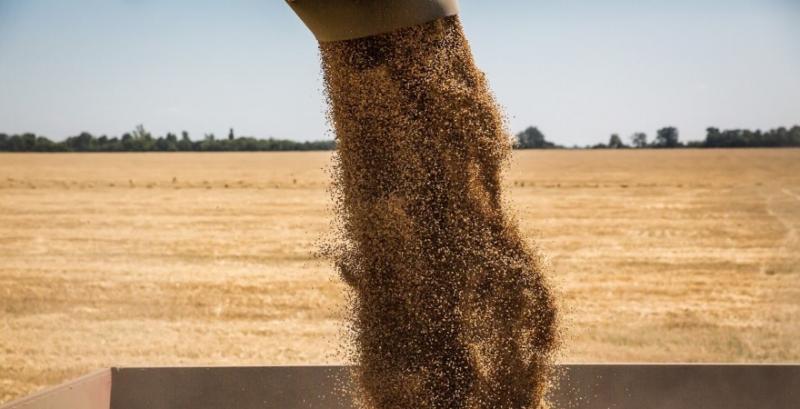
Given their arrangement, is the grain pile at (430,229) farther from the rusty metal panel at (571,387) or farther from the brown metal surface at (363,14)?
the rusty metal panel at (571,387)

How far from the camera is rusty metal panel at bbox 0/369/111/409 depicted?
255 cm

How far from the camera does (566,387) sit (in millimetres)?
3033

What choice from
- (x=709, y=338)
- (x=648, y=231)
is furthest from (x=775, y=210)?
(x=709, y=338)

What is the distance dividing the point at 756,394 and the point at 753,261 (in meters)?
8.44

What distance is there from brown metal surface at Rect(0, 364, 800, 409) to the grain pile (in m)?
0.31

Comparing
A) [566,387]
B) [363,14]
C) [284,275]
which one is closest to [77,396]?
[363,14]

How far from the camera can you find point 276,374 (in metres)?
3.06

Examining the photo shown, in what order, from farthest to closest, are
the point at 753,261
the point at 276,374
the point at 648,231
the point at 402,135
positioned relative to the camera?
the point at 648,231 < the point at 753,261 < the point at 276,374 < the point at 402,135

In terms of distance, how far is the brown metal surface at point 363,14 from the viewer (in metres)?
2.46

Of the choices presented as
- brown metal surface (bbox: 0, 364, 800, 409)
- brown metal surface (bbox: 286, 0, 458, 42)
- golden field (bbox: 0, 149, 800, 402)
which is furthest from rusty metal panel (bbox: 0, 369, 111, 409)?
brown metal surface (bbox: 286, 0, 458, 42)

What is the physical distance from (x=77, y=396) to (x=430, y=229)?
1.28 m

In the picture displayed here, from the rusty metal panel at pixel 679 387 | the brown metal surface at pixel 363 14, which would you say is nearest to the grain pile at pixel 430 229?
the brown metal surface at pixel 363 14

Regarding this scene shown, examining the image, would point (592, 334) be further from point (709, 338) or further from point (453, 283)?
point (453, 283)

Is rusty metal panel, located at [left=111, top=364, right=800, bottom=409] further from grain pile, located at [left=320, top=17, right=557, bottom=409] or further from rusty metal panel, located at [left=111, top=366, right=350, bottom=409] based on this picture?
grain pile, located at [left=320, top=17, right=557, bottom=409]
